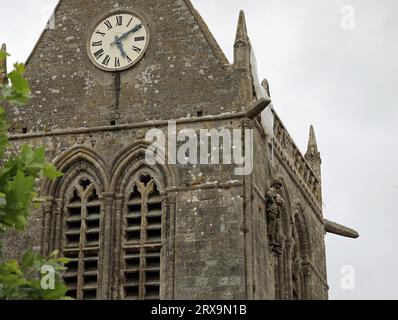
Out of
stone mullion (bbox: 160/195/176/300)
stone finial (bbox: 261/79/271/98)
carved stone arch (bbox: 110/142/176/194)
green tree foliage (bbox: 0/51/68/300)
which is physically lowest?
green tree foliage (bbox: 0/51/68/300)

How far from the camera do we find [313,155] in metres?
33.8

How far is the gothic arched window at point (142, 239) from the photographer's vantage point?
25.9 meters

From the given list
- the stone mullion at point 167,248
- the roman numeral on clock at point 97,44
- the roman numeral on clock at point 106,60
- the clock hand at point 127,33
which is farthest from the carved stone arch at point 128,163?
the roman numeral on clock at point 97,44

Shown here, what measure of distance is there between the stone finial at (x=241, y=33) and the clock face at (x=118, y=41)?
192cm

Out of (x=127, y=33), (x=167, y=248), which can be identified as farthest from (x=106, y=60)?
(x=167, y=248)

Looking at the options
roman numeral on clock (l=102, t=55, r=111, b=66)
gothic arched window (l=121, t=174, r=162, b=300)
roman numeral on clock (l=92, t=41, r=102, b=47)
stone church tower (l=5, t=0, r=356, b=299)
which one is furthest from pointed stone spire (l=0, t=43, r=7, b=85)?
gothic arched window (l=121, t=174, r=162, b=300)

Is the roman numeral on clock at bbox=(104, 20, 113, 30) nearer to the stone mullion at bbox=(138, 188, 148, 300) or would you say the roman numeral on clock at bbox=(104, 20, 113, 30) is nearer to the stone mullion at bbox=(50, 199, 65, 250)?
the stone mullion at bbox=(138, 188, 148, 300)

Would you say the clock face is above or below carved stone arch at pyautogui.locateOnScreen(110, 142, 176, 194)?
above

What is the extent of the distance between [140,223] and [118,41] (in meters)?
4.01

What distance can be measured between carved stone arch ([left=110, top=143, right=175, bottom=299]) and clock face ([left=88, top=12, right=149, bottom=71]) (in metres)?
1.97

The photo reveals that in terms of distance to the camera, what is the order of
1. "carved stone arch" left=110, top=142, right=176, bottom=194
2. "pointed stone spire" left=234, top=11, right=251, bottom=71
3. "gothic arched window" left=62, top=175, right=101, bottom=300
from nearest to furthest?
"gothic arched window" left=62, top=175, right=101, bottom=300 < "carved stone arch" left=110, top=142, right=176, bottom=194 < "pointed stone spire" left=234, top=11, right=251, bottom=71

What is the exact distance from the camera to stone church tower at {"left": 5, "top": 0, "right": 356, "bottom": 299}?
84.0ft

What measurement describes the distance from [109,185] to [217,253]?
2.92 meters

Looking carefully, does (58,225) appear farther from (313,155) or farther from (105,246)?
(313,155)
